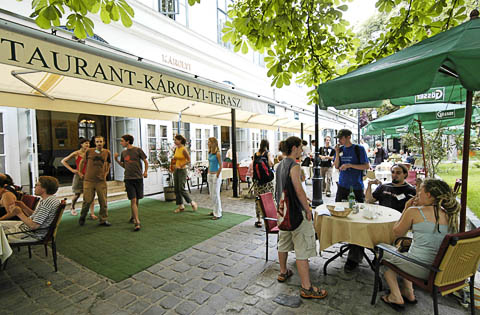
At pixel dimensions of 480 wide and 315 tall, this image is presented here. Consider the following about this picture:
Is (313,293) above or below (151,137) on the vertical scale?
below

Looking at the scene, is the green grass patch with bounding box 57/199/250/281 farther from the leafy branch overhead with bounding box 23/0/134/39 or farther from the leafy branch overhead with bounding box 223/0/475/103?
the leafy branch overhead with bounding box 223/0/475/103

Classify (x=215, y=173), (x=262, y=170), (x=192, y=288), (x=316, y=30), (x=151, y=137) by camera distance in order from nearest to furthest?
(x=192, y=288)
(x=316, y=30)
(x=262, y=170)
(x=215, y=173)
(x=151, y=137)

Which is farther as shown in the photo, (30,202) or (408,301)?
(30,202)

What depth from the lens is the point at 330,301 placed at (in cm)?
264

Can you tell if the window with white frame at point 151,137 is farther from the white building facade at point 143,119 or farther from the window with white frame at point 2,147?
the window with white frame at point 2,147

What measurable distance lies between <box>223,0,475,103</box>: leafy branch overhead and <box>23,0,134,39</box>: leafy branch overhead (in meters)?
1.34

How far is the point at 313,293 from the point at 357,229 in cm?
87

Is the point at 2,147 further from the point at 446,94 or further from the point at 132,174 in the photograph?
the point at 446,94

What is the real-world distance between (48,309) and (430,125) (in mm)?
10493

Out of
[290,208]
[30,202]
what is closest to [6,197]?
[30,202]

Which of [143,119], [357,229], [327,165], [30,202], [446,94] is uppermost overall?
[143,119]

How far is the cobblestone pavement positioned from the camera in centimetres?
259

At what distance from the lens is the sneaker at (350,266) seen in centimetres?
330

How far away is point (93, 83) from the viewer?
5.13 m
